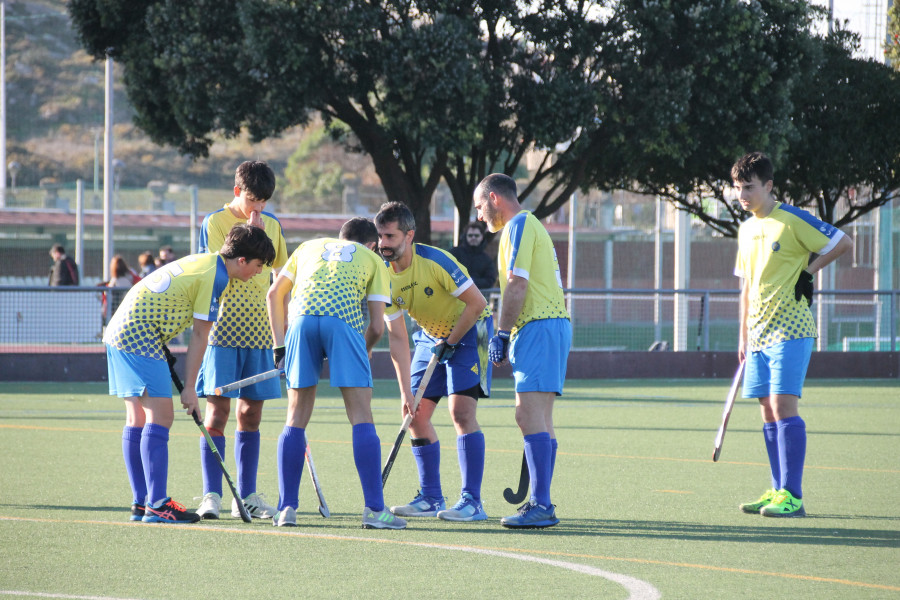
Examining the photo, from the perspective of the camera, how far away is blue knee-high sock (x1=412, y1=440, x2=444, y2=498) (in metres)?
6.62

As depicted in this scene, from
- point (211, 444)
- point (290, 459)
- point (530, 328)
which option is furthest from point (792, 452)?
point (211, 444)

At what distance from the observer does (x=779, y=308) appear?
681 cm

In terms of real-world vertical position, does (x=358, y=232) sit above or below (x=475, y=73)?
below

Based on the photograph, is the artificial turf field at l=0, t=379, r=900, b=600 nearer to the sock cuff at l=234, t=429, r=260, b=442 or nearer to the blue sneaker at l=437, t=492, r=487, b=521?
the blue sneaker at l=437, t=492, r=487, b=521

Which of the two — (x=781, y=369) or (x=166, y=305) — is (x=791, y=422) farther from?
(x=166, y=305)

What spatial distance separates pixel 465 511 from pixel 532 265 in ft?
4.48

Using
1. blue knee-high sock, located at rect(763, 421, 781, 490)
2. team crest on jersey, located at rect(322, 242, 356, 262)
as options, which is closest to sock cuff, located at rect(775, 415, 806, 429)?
blue knee-high sock, located at rect(763, 421, 781, 490)

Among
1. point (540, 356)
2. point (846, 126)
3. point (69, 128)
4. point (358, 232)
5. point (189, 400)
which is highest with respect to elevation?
point (69, 128)

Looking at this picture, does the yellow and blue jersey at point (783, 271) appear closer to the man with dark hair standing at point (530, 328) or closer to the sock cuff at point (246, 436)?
the man with dark hair standing at point (530, 328)

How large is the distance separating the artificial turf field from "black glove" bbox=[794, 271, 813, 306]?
123 centimetres

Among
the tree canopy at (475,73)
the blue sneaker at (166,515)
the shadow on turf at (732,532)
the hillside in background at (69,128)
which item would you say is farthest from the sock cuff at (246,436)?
the hillside in background at (69,128)

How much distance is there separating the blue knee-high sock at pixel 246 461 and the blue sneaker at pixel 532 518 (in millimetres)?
1437

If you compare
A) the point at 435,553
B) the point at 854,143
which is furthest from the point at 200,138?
the point at 435,553

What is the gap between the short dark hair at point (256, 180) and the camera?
21.6 feet
